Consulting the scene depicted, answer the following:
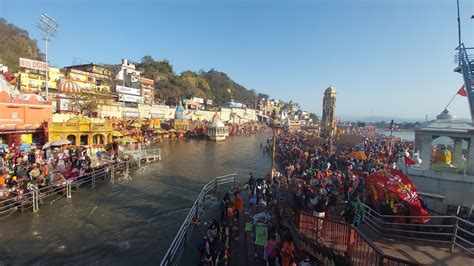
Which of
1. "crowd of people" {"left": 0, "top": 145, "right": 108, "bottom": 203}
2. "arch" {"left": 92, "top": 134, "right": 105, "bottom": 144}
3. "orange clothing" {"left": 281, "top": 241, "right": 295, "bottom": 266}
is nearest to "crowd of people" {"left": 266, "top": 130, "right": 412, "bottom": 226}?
"orange clothing" {"left": 281, "top": 241, "right": 295, "bottom": 266}

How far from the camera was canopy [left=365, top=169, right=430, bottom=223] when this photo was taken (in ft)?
24.5

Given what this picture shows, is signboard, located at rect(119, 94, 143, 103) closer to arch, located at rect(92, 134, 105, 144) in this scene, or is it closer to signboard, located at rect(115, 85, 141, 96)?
signboard, located at rect(115, 85, 141, 96)

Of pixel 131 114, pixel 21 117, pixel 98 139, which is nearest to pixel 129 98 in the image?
pixel 131 114

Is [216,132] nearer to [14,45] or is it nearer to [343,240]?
[343,240]

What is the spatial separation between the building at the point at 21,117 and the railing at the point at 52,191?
1027 centimetres

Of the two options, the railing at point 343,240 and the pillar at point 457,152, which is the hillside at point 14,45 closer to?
the railing at point 343,240

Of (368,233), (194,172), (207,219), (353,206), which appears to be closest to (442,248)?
(368,233)

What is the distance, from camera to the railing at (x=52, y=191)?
14172mm

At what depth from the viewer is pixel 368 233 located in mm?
7910

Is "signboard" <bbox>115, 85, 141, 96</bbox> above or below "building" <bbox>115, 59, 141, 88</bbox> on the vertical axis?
below

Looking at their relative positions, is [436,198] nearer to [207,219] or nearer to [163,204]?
[207,219]

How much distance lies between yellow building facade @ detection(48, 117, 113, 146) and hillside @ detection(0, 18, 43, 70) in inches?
1399

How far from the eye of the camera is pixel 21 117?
26312 mm

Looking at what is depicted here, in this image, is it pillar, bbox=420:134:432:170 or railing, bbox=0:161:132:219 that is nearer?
pillar, bbox=420:134:432:170
